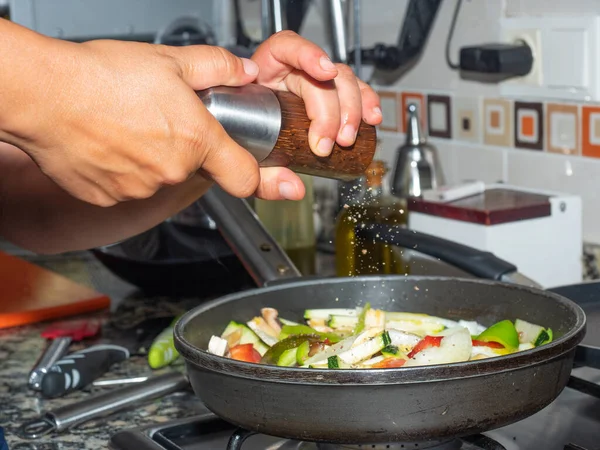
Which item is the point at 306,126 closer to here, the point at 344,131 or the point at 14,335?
the point at 344,131

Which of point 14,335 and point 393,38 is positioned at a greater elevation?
point 393,38

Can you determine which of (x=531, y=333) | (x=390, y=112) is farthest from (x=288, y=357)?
(x=390, y=112)

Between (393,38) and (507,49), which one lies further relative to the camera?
(393,38)

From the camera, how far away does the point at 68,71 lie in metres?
0.62

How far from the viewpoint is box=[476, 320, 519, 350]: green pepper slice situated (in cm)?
83

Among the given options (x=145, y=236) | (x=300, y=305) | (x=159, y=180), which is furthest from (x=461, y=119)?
(x=159, y=180)

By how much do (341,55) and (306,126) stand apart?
2.87 ft

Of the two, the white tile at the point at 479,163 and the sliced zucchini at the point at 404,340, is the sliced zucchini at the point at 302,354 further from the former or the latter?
the white tile at the point at 479,163

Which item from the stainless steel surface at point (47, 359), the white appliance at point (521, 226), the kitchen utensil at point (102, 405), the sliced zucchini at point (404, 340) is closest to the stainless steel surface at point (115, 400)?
the kitchen utensil at point (102, 405)

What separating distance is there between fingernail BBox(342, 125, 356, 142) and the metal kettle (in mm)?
766

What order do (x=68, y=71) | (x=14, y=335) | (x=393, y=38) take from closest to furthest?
(x=68, y=71)
(x=14, y=335)
(x=393, y=38)

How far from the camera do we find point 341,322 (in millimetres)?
933

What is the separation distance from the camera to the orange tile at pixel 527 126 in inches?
58.0

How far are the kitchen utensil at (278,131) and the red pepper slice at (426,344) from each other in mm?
156
